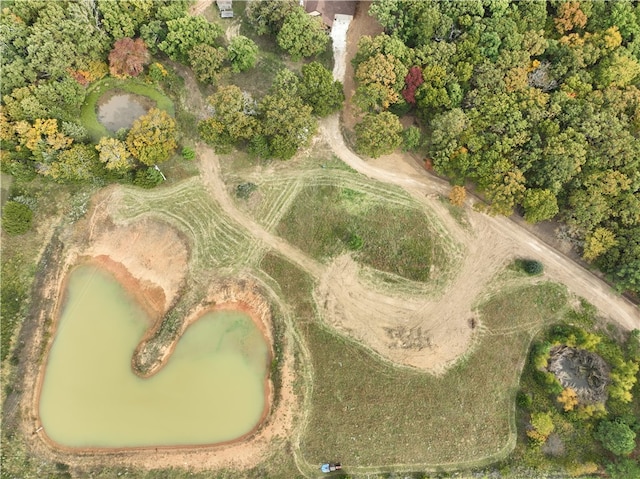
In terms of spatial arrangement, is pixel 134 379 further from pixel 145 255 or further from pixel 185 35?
pixel 185 35

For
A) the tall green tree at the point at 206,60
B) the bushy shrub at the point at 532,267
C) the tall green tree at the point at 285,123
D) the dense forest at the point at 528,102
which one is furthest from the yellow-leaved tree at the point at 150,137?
the bushy shrub at the point at 532,267

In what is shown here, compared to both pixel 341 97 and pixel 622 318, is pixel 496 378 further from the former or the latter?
pixel 341 97

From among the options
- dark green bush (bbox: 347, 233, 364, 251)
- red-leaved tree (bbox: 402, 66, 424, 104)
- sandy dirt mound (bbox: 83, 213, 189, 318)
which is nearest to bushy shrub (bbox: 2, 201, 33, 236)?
sandy dirt mound (bbox: 83, 213, 189, 318)

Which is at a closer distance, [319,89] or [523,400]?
[523,400]

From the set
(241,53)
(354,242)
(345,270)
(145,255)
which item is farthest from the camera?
(241,53)

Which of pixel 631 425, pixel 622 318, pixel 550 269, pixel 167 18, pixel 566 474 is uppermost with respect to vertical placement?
pixel 167 18

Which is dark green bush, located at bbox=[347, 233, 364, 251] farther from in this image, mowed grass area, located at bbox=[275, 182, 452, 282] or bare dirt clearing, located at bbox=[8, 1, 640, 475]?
bare dirt clearing, located at bbox=[8, 1, 640, 475]

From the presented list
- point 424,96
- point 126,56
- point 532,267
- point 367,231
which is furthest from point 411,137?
point 126,56

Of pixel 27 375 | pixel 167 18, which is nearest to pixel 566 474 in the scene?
pixel 27 375

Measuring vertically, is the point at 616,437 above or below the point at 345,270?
below
